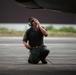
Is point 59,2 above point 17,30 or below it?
above

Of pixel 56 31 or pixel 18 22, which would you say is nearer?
pixel 56 31

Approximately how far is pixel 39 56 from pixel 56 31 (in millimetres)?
15712

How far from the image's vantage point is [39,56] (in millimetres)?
6613

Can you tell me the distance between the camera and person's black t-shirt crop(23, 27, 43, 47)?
6.55m

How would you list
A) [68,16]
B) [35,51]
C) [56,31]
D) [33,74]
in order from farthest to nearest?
[68,16] < [56,31] < [35,51] < [33,74]

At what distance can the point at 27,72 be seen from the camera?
540cm

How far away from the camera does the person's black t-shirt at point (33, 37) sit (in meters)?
6.55

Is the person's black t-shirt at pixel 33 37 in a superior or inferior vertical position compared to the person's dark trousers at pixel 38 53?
superior

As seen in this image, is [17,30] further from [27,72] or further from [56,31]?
[27,72]

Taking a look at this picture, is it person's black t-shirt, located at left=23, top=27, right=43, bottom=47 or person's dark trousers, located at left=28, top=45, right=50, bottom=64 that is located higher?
person's black t-shirt, located at left=23, top=27, right=43, bottom=47

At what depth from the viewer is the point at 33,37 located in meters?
6.56

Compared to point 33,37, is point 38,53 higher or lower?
lower

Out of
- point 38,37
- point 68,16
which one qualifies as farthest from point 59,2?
point 68,16

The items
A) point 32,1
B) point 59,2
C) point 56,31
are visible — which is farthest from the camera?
point 56,31
